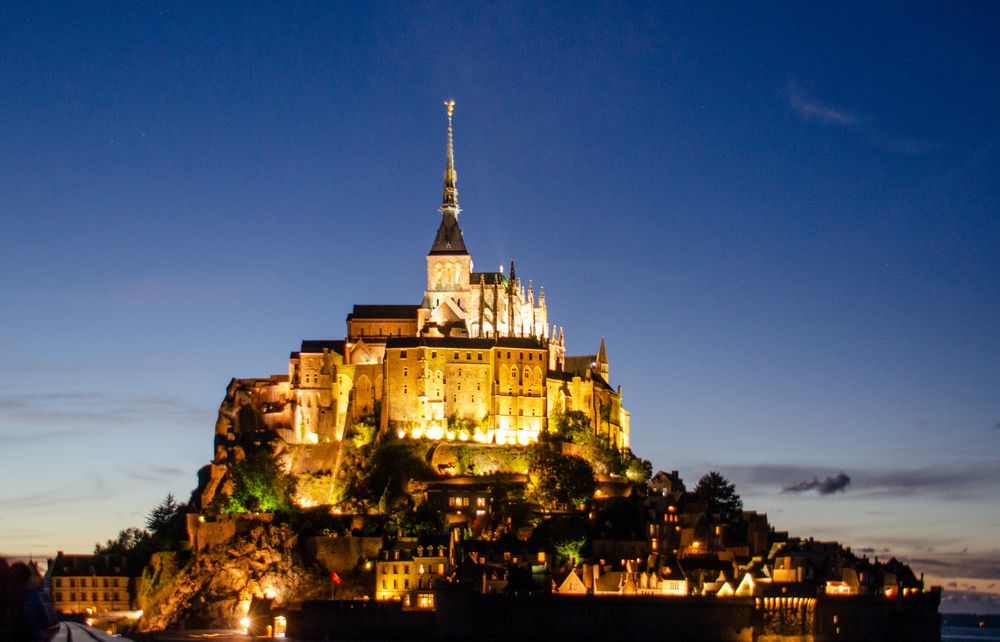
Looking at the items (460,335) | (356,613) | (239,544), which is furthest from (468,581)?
(460,335)

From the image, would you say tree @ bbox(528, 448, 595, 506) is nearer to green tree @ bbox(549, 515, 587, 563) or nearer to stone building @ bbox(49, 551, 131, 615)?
green tree @ bbox(549, 515, 587, 563)

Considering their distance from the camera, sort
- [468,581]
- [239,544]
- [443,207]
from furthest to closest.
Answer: [443,207] < [239,544] < [468,581]

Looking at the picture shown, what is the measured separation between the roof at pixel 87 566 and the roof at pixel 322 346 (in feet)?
74.0

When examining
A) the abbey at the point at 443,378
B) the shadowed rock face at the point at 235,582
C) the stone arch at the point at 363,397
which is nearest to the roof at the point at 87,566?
the shadowed rock face at the point at 235,582

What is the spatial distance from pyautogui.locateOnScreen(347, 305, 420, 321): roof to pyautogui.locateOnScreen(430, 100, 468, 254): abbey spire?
21.6 ft

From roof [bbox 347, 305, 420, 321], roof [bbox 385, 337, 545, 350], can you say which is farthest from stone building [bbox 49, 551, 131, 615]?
roof [bbox 347, 305, 420, 321]

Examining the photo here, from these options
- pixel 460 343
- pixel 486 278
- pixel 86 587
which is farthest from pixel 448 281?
pixel 86 587

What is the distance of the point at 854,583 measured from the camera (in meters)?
77.2

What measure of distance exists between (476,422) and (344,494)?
1229 cm

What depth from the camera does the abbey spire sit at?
11206cm

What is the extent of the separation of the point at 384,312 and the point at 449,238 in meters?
9.93

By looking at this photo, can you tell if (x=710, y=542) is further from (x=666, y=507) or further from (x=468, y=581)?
(x=468, y=581)

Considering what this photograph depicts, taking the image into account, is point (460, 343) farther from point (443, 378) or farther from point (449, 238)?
point (449, 238)

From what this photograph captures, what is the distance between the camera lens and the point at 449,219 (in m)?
115
